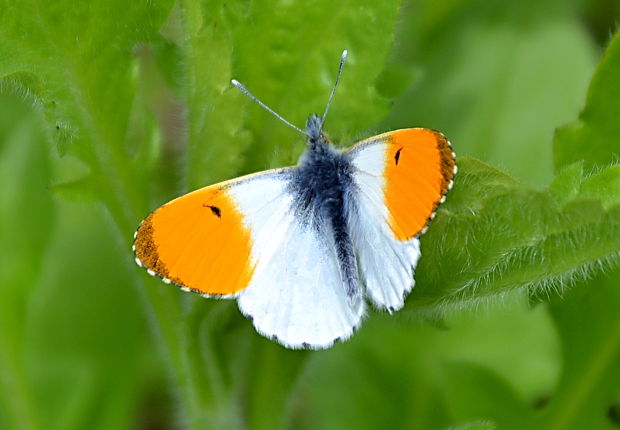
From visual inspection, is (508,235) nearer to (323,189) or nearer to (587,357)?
(323,189)

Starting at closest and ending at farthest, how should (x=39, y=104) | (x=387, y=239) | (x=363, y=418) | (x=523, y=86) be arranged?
(x=387, y=239) → (x=39, y=104) → (x=363, y=418) → (x=523, y=86)

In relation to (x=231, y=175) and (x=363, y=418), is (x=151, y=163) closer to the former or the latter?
(x=231, y=175)

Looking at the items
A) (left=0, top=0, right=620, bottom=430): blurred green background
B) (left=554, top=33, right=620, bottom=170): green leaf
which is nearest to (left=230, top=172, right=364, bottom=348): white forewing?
(left=0, top=0, right=620, bottom=430): blurred green background

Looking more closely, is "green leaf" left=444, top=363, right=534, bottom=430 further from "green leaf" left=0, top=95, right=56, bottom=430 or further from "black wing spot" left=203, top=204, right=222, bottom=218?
"green leaf" left=0, top=95, right=56, bottom=430

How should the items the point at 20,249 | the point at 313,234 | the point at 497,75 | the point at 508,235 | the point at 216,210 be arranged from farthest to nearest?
the point at 497,75 < the point at 20,249 < the point at 313,234 < the point at 216,210 < the point at 508,235

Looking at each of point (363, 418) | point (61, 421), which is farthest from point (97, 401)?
point (363, 418)

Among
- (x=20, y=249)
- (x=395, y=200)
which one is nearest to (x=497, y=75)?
(x=395, y=200)

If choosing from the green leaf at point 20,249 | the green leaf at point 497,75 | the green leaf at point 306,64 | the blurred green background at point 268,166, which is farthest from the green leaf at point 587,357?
the green leaf at point 20,249
